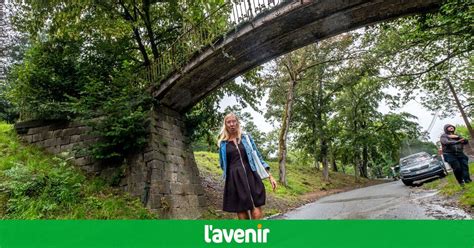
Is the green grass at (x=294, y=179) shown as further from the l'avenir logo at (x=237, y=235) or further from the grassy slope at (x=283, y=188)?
the l'avenir logo at (x=237, y=235)

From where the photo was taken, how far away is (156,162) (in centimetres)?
872

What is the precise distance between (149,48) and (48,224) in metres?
9.11

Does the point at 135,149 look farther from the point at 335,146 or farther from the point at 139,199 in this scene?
the point at 335,146

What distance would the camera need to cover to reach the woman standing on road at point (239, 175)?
3934mm

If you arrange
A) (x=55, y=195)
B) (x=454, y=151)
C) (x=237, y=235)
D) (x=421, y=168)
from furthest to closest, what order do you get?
(x=421, y=168), (x=454, y=151), (x=55, y=195), (x=237, y=235)

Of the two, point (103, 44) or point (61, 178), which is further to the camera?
point (103, 44)

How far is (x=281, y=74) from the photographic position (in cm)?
2161

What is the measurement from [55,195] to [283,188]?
12.0 meters

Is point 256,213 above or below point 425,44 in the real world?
below

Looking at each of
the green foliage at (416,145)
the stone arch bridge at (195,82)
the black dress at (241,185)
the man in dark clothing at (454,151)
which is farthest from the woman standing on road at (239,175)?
the green foliage at (416,145)

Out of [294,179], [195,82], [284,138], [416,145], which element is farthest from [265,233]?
[416,145]

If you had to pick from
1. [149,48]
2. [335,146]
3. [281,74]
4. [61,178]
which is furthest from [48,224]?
[335,146]

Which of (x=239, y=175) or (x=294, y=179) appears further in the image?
(x=294, y=179)

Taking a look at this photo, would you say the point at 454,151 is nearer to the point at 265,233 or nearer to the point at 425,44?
the point at 425,44
